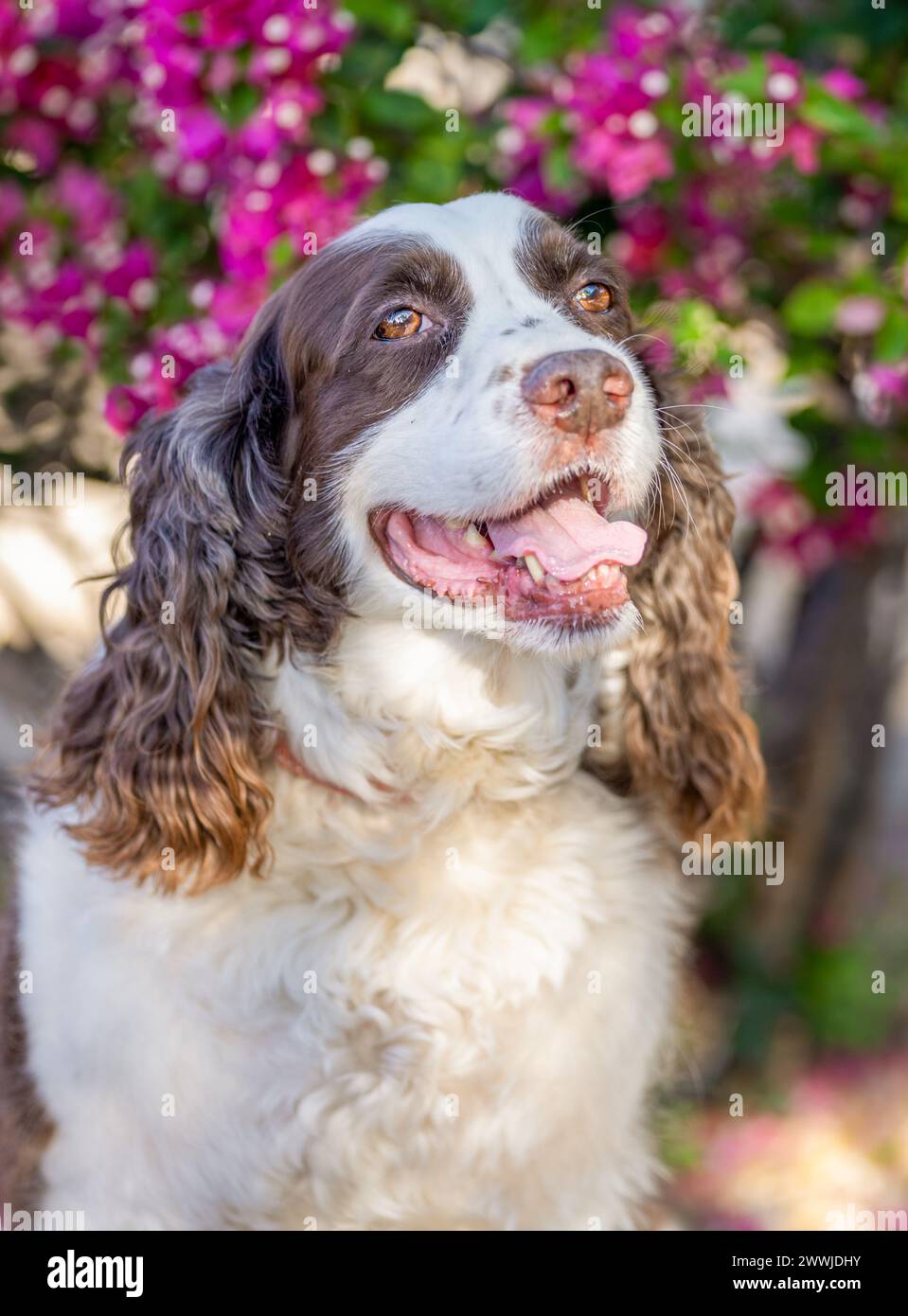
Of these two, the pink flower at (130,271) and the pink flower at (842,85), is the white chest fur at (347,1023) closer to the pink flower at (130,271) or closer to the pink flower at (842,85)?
the pink flower at (130,271)

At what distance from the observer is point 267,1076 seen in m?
Result: 2.42

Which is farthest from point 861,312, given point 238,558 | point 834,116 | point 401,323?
point 238,558

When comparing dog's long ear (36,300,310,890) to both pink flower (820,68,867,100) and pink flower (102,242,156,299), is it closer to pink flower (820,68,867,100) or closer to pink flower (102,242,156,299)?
pink flower (102,242,156,299)

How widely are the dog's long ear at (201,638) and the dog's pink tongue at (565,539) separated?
0.40m

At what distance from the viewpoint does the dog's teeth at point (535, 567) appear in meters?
2.23

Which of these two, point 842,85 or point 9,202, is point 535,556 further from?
point 9,202

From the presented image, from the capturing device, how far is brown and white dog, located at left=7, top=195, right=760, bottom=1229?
2.34 m

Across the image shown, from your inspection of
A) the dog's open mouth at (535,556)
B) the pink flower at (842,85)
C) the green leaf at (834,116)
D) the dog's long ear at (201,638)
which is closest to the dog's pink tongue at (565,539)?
the dog's open mouth at (535,556)

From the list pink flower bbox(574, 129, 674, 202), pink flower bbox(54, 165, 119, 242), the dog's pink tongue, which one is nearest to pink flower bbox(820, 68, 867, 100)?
pink flower bbox(574, 129, 674, 202)

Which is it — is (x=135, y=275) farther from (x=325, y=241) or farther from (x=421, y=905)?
(x=421, y=905)

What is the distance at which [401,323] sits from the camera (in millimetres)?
2318

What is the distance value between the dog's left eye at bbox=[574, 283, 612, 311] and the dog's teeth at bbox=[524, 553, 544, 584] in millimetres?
516

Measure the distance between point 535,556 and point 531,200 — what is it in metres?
1.03

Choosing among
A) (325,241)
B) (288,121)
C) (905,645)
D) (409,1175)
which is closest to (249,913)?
(409,1175)
